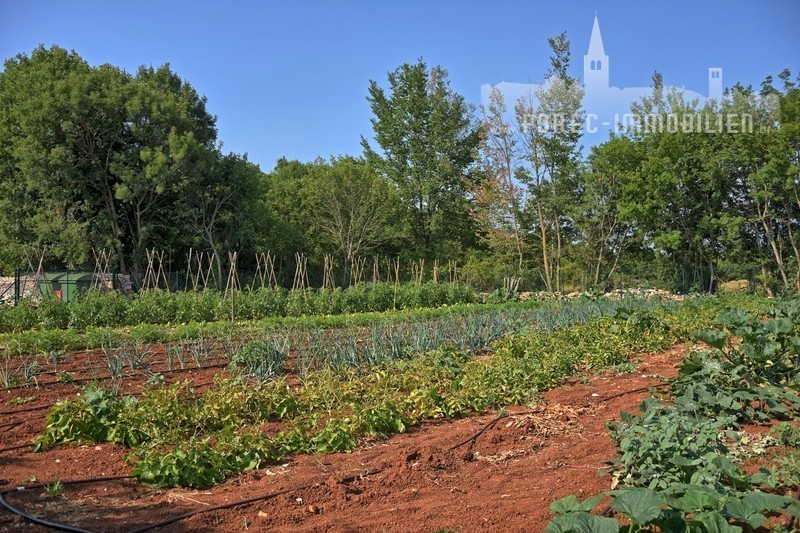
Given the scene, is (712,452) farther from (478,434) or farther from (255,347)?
(255,347)

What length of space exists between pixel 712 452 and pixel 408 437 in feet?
7.61

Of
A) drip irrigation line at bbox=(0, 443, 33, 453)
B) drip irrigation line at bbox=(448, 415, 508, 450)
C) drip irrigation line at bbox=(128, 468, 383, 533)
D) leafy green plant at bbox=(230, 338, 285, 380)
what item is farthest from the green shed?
drip irrigation line at bbox=(128, 468, 383, 533)

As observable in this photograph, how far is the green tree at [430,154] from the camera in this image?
89.7ft

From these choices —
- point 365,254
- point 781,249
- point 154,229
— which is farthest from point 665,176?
point 154,229

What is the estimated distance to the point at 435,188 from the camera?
89.7 ft

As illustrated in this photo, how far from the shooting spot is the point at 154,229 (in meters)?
22.4

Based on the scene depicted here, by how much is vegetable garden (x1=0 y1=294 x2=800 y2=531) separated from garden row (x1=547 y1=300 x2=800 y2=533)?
11mm

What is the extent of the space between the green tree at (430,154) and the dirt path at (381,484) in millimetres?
22518

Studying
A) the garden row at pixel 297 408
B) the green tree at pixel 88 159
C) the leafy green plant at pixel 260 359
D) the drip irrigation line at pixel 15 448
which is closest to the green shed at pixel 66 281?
the green tree at pixel 88 159

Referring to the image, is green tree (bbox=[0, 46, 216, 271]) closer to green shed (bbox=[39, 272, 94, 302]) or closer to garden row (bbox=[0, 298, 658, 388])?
green shed (bbox=[39, 272, 94, 302])

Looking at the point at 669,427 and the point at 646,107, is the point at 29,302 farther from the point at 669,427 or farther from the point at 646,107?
the point at 646,107

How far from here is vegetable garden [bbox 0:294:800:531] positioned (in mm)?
3006

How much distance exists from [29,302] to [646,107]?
20936 mm

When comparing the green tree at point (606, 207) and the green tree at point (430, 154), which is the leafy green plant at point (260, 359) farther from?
the green tree at point (430, 154)
